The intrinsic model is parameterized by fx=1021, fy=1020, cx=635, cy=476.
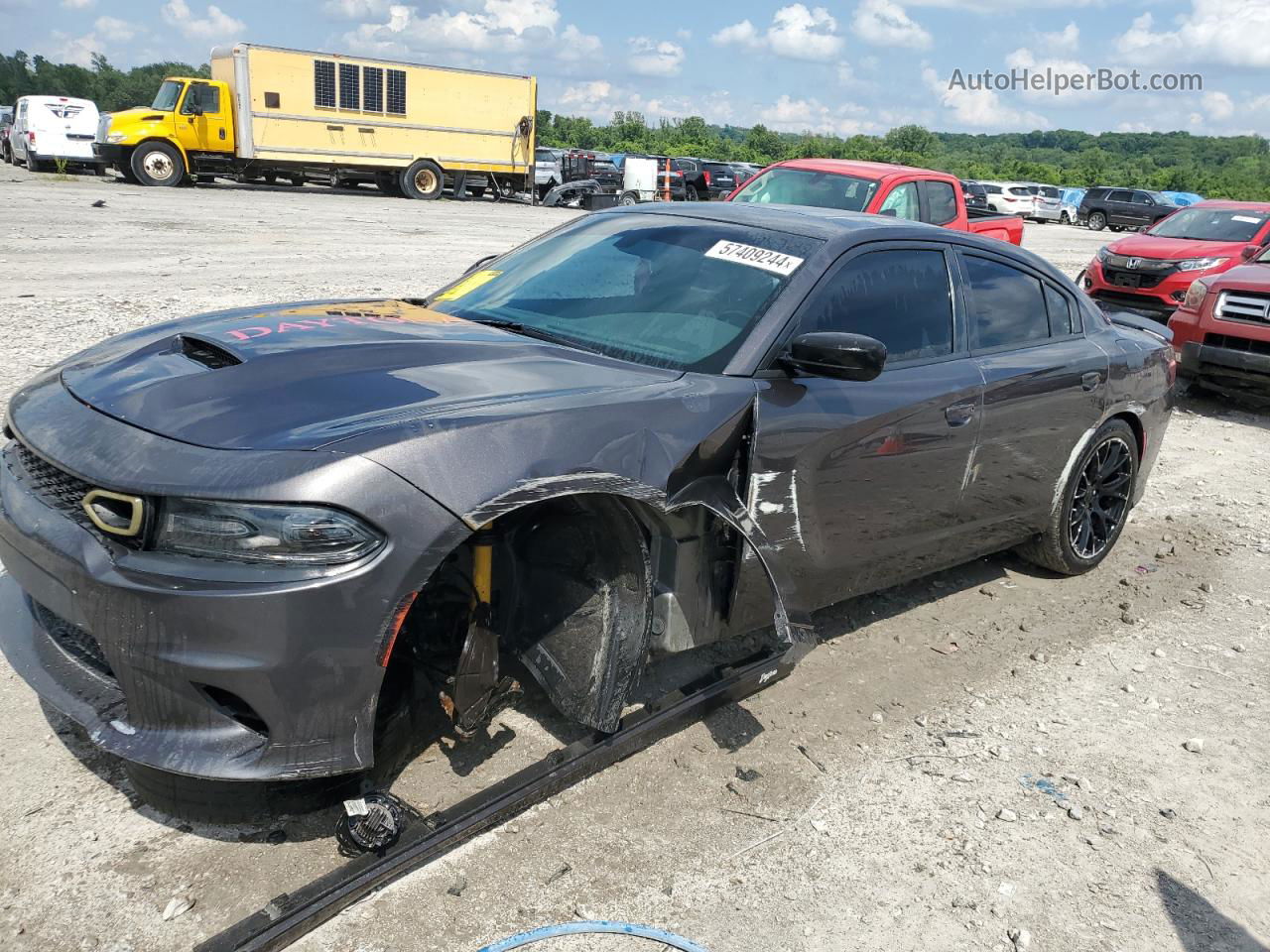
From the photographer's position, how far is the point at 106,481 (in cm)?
229

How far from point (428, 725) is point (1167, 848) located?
2.20 metres

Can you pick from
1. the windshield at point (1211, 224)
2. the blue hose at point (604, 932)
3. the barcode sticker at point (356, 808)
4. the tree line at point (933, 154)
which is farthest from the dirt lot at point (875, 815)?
the tree line at point (933, 154)

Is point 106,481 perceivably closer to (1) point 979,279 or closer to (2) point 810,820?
(2) point 810,820

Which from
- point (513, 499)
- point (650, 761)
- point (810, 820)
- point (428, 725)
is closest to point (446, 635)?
point (428, 725)

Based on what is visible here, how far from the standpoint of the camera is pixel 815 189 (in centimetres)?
1055

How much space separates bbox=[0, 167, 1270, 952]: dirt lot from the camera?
2514 mm

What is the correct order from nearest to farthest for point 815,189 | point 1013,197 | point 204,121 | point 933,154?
point 815,189 < point 204,121 < point 1013,197 < point 933,154

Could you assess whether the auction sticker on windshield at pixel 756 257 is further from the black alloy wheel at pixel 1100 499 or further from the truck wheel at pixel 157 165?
the truck wheel at pixel 157 165

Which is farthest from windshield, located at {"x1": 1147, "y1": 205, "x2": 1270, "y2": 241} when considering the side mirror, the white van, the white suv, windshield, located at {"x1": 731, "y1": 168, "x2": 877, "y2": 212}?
the white suv

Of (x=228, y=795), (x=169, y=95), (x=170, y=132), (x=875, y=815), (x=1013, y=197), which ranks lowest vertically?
(x=875, y=815)

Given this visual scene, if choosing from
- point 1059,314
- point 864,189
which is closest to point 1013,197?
point 864,189

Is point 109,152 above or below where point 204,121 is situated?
below

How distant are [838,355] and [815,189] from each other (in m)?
8.04

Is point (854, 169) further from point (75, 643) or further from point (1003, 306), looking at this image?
point (75, 643)
